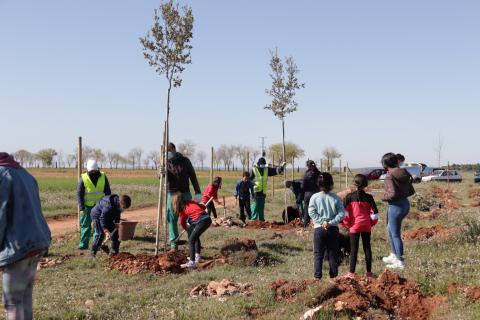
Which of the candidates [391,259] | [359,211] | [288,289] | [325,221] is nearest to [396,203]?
[391,259]

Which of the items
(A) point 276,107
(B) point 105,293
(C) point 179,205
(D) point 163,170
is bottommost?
(B) point 105,293

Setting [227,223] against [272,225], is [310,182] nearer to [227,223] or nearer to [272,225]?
[272,225]

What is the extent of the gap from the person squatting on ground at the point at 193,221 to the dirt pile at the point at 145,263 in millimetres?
270

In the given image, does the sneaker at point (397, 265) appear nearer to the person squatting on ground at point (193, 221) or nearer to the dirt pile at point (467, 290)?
the dirt pile at point (467, 290)

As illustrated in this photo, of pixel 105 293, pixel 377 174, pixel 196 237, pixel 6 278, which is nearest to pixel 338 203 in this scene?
pixel 196 237

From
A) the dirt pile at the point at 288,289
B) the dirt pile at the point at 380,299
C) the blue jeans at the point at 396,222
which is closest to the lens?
the dirt pile at the point at 380,299

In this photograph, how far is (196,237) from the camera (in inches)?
332

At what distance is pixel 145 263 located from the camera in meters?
8.26

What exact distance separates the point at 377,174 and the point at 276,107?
1343 inches

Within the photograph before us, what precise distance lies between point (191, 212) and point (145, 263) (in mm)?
1208

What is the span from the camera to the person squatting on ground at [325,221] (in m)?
6.84

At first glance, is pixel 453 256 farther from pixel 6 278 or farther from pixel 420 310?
pixel 6 278

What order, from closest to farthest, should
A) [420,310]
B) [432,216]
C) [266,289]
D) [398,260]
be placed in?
[420,310], [266,289], [398,260], [432,216]

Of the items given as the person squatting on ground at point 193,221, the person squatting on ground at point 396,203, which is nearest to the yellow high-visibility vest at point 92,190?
the person squatting on ground at point 193,221
